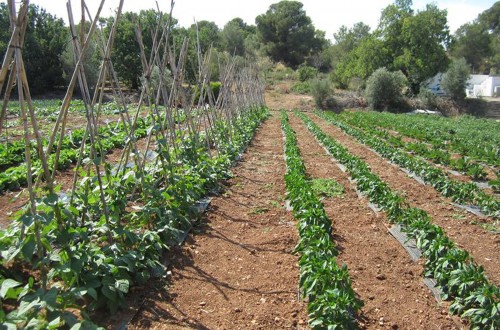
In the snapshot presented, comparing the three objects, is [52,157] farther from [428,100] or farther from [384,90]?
[428,100]

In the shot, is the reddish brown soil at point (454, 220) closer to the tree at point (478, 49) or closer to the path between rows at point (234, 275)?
the path between rows at point (234, 275)

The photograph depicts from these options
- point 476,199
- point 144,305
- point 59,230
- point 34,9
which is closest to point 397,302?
point 144,305

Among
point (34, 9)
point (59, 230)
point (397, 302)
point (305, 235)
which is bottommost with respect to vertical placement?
point (397, 302)

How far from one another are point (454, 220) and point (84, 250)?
16.8 feet

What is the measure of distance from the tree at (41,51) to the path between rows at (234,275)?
3381 centimetres

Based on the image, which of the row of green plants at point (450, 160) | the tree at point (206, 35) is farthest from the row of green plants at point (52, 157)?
the tree at point (206, 35)

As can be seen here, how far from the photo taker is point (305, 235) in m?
4.29

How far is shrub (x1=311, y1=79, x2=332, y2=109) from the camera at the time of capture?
30766 mm

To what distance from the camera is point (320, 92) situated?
30.8 metres

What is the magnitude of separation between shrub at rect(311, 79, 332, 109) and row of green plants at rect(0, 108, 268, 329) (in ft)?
88.7

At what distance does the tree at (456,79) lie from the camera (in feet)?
117

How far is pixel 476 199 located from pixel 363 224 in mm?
2236

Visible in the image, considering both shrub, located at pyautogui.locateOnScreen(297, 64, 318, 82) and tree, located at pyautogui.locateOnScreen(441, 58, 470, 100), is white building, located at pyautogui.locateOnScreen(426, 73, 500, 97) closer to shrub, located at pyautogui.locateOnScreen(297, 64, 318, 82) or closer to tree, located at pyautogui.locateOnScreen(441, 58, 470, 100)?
tree, located at pyautogui.locateOnScreen(441, 58, 470, 100)

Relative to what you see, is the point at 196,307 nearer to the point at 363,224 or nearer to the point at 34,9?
the point at 363,224
